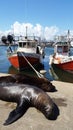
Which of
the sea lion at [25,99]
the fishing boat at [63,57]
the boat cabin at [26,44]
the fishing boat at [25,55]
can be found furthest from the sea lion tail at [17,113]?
the boat cabin at [26,44]

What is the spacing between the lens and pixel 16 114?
571 centimetres

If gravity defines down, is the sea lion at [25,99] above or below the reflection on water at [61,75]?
above

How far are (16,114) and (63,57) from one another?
1862 centimetres

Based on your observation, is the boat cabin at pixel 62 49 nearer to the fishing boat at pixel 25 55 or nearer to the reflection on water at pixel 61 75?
the reflection on water at pixel 61 75

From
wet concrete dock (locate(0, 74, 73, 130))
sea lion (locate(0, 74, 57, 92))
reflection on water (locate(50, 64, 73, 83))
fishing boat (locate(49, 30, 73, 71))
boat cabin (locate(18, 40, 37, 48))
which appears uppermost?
sea lion (locate(0, 74, 57, 92))

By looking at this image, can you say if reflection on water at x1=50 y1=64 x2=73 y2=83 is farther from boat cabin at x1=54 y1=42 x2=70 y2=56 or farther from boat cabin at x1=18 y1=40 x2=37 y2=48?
boat cabin at x1=18 y1=40 x2=37 y2=48

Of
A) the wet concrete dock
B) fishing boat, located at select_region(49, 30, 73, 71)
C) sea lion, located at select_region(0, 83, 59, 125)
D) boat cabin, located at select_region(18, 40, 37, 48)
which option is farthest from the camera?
boat cabin, located at select_region(18, 40, 37, 48)

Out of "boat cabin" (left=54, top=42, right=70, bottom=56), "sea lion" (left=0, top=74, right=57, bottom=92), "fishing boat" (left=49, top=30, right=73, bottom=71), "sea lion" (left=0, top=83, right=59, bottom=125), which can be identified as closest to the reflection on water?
"fishing boat" (left=49, top=30, right=73, bottom=71)

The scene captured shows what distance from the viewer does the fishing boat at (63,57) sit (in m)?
22.5

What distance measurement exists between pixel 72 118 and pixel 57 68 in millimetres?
19672

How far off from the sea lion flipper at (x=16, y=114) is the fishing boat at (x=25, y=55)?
17086 millimetres

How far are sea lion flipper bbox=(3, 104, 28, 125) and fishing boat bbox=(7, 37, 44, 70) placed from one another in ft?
56.1

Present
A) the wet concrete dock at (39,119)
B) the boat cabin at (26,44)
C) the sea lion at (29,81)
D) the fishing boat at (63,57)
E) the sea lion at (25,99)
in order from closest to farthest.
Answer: the wet concrete dock at (39,119)
the sea lion at (25,99)
the sea lion at (29,81)
the fishing boat at (63,57)
the boat cabin at (26,44)

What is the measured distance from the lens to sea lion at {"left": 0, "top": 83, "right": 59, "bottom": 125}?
5711 millimetres
